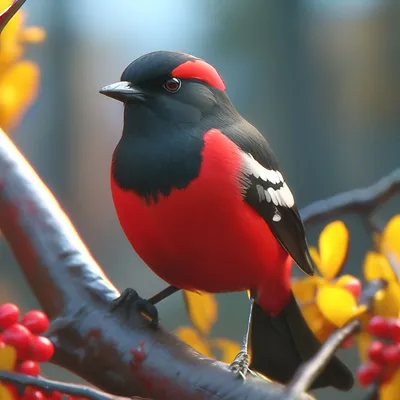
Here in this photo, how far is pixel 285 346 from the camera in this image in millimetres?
609

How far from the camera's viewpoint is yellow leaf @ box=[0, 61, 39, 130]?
1.72ft

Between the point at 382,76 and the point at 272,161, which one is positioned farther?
the point at 382,76

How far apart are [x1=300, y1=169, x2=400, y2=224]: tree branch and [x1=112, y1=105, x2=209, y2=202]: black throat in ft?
0.39

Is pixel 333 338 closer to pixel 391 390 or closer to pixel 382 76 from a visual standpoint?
pixel 391 390

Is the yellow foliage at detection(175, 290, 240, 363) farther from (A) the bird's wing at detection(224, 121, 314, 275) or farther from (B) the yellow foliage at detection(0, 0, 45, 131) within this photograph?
(B) the yellow foliage at detection(0, 0, 45, 131)

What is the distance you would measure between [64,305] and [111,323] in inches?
1.6

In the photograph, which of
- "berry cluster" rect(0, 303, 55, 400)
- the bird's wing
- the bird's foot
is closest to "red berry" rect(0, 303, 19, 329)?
"berry cluster" rect(0, 303, 55, 400)

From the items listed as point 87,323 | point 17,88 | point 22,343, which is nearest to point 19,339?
point 22,343

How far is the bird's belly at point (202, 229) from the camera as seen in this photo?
492 millimetres

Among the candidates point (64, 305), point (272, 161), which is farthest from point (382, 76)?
point (64, 305)

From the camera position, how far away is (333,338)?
36cm

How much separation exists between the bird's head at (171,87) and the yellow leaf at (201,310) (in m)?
0.14

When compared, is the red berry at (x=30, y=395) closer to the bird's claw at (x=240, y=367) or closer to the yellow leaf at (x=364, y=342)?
→ the bird's claw at (x=240, y=367)

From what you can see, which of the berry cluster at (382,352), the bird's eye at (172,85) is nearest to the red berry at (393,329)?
the berry cluster at (382,352)
